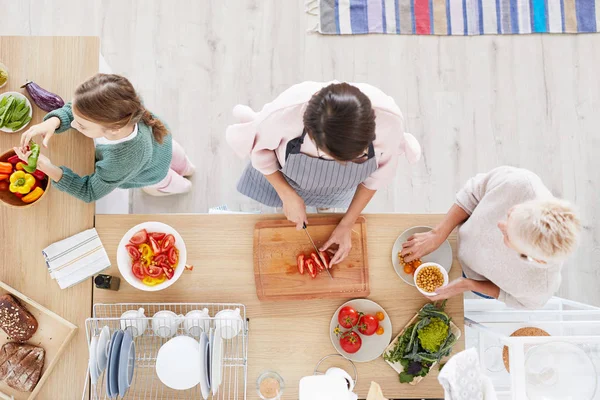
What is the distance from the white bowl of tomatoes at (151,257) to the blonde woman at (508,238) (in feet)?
2.85

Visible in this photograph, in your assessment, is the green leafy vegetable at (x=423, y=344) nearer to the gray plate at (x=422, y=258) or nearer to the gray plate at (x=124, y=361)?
the gray plate at (x=422, y=258)

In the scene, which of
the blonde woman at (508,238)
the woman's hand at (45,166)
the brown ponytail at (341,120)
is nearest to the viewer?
the brown ponytail at (341,120)

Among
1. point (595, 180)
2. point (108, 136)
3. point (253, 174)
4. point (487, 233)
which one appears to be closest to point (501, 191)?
point (487, 233)

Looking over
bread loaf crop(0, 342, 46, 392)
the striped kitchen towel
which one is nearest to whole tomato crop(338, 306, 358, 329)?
bread loaf crop(0, 342, 46, 392)

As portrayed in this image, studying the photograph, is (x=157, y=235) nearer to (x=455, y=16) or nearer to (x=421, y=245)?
(x=421, y=245)

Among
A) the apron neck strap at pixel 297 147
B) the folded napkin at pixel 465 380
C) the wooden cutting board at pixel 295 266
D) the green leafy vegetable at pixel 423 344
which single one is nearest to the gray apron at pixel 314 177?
the apron neck strap at pixel 297 147

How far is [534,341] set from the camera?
1.44 meters

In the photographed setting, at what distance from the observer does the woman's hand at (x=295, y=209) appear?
1676 millimetres

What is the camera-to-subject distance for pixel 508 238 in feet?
4.66

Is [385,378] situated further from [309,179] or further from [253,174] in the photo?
[253,174]

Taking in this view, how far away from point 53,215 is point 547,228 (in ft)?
5.61

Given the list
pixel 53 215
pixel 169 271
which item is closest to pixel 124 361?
pixel 169 271

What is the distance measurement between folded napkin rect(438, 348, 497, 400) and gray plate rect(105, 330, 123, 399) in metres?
1.04

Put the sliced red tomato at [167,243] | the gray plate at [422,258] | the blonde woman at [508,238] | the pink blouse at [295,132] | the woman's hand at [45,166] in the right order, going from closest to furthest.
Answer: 1. the blonde woman at [508,238]
2. the pink blouse at [295,132]
3. the woman's hand at [45,166]
4. the sliced red tomato at [167,243]
5. the gray plate at [422,258]
